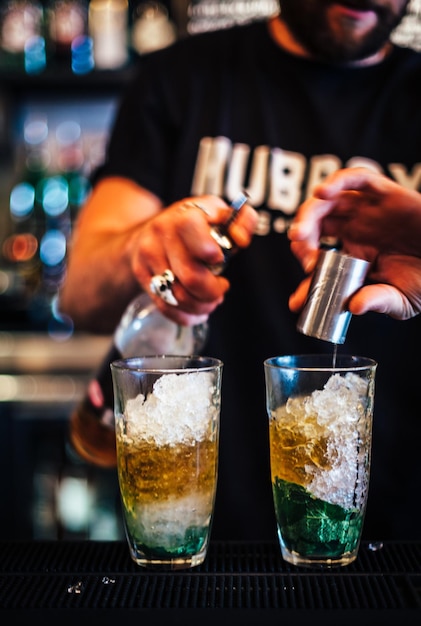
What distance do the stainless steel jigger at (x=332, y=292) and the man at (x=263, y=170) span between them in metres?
0.61

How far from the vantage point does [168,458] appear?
31.2 inches

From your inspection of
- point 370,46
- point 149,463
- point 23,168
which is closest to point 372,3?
point 370,46

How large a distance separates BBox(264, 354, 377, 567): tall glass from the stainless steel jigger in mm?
52

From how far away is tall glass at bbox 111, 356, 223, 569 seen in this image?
0.79 meters

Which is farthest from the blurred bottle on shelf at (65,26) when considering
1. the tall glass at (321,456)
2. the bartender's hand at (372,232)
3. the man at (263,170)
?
the tall glass at (321,456)

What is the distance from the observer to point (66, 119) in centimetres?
331

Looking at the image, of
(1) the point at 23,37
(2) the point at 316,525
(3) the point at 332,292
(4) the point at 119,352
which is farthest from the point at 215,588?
(1) the point at 23,37

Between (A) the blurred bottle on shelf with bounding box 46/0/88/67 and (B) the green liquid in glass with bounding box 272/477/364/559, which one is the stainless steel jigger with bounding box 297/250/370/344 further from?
(A) the blurred bottle on shelf with bounding box 46/0/88/67

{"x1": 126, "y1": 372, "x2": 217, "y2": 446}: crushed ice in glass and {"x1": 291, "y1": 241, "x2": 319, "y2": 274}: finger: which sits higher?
{"x1": 291, "y1": 241, "x2": 319, "y2": 274}: finger

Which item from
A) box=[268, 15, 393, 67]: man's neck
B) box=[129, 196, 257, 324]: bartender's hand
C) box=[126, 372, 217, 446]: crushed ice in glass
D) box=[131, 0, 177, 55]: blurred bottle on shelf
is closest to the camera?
box=[126, 372, 217, 446]: crushed ice in glass

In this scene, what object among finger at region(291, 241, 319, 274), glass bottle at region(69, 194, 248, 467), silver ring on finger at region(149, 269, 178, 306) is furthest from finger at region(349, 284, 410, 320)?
glass bottle at region(69, 194, 248, 467)

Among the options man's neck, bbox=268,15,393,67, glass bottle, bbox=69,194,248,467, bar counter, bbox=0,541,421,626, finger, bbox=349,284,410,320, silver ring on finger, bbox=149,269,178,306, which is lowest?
glass bottle, bbox=69,194,248,467

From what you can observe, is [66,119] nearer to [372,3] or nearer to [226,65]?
[226,65]

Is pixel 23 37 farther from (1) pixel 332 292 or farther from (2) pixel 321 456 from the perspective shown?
(2) pixel 321 456
